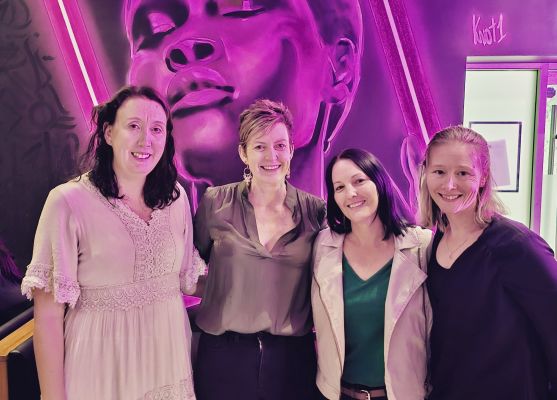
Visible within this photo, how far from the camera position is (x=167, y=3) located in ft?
8.75

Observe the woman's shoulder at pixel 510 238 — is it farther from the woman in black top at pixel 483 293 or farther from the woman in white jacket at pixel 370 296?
the woman in white jacket at pixel 370 296

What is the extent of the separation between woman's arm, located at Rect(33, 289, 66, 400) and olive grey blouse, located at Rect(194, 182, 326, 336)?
599mm

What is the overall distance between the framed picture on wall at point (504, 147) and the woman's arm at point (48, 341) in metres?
2.61

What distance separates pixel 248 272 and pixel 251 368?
1.26ft

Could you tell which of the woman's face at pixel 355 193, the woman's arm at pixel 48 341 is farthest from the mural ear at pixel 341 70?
the woman's arm at pixel 48 341

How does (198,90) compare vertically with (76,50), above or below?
below

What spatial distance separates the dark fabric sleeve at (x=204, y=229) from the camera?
1907 mm

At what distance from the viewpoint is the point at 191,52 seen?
269 centimetres

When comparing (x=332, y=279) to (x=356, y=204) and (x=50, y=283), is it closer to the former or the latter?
(x=356, y=204)

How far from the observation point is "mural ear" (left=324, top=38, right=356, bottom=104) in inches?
106

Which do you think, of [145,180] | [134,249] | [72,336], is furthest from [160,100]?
[72,336]

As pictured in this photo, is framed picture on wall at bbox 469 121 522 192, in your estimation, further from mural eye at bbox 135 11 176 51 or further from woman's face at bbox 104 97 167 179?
woman's face at bbox 104 97 167 179

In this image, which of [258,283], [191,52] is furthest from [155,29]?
[258,283]

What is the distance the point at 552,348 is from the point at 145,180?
1.51 meters
